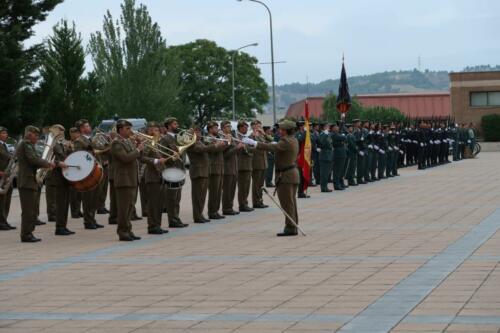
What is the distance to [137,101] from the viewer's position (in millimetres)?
68375

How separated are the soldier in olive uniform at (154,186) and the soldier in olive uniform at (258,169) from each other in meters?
4.36

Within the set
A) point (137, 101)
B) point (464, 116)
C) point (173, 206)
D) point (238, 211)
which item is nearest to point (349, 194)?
point (238, 211)

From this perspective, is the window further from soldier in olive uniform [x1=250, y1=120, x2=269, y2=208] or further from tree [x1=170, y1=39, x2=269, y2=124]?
soldier in olive uniform [x1=250, y1=120, x2=269, y2=208]

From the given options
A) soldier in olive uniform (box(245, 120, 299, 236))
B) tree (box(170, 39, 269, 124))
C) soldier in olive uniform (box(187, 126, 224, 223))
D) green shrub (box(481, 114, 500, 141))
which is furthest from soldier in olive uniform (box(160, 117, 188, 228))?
tree (box(170, 39, 269, 124))

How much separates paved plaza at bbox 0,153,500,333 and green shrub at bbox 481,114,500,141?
56.3m

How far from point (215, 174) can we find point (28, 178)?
441 cm

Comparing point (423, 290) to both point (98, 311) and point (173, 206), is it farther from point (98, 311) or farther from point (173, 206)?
point (173, 206)

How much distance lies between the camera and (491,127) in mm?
75562

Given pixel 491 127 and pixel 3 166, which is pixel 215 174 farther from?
pixel 491 127

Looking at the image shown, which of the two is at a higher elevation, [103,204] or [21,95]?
[21,95]

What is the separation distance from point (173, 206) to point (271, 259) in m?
5.33

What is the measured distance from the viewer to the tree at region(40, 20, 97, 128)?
40.4m

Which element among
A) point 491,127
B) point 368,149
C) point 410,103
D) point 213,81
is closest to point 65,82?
point 368,149

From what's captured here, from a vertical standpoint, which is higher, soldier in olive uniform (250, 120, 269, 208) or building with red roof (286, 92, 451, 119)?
building with red roof (286, 92, 451, 119)
